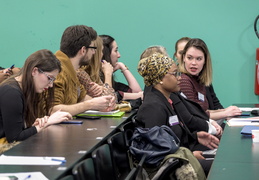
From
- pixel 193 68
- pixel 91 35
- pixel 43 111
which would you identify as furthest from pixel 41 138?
pixel 193 68

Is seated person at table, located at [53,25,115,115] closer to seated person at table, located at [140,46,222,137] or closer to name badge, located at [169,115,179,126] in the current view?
seated person at table, located at [140,46,222,137]

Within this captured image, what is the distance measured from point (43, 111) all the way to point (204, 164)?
125 centimetres

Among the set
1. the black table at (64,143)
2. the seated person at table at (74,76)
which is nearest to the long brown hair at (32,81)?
the black table at (64,143)

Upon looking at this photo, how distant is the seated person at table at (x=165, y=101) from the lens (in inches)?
119

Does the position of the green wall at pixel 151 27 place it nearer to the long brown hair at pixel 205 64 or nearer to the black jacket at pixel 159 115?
the long brown hair at pixel 205 64

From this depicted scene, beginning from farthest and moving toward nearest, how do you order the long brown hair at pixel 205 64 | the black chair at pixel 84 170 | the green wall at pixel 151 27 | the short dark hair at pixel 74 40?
the green wall at pixel 151 27 < the long brown hair at pixel 205 64 < the short dark hair at pixel 74 40 < the black chair at pixel 84 170

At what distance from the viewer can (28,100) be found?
9.87 feet

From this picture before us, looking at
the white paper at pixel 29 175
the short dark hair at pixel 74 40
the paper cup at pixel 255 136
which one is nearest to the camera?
the white paper at pixel 29 175

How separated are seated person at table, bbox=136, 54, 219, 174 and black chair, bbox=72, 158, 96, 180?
2.63 feet

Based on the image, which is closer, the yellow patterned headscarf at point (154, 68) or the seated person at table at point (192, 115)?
the yellow patterned headscarf at point (154, 68)

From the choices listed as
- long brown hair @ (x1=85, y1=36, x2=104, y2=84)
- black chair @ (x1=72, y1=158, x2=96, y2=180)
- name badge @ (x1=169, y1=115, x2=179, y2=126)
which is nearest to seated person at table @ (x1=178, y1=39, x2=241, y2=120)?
long brown hair @ (x1=85, y1=36, x2=104, y2=84)

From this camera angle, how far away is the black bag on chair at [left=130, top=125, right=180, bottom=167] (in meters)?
2.61

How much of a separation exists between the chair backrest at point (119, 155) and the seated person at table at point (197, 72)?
133 cm

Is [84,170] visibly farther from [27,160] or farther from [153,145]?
[153,145]
